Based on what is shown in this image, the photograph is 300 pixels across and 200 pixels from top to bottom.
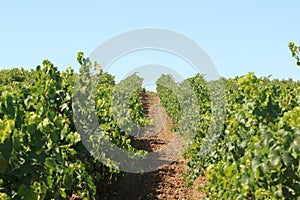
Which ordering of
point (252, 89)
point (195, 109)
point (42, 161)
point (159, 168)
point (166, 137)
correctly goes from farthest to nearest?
point (166, 137) < point (195, 109) < point (159, 168) < point (252, 89) < point (42, 161)

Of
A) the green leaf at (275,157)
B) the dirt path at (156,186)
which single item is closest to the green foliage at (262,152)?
the green leaf at (275,157)

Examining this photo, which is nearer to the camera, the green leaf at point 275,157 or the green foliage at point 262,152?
the green leaf at point 275,157

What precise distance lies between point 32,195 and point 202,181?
5.47 metres

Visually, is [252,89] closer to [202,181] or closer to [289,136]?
[289,136]

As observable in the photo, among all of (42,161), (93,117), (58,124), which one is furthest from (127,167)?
(42,161)

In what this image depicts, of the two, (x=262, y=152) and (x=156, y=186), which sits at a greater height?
(x=156, y=186)

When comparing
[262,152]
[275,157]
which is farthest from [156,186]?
[275,157]

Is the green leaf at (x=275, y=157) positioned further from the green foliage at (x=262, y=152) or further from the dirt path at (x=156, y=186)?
the dirt path at (x=156, y=186)

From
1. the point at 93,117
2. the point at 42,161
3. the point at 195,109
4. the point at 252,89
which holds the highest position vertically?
the point at 195,109

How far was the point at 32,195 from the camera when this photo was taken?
10.6 ft

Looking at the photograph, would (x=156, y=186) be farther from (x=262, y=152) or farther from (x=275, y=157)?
(x=275, y=157)

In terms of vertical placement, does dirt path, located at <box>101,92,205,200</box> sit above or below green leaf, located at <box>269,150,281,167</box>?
above

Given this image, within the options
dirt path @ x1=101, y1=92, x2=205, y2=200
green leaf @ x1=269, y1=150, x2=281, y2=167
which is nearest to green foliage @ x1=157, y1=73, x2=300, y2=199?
green leaf @ x1=269, y1=150, x2=281, y2=167

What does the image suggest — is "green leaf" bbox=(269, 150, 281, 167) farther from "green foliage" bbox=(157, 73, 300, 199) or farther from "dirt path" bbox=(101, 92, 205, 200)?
"dirt path" bbox=(101, 92, 205, 200)
